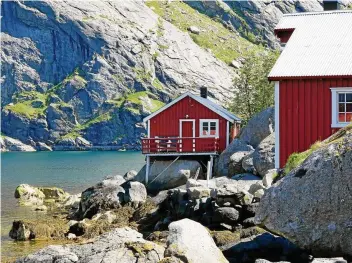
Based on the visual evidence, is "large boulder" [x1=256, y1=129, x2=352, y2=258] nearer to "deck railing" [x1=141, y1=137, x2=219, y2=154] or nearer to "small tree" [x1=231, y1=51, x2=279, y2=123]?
"deck railing" [x1=141, y1=137, x2=219, y2=154]

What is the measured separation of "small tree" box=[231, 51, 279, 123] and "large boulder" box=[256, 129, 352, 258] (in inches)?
1716

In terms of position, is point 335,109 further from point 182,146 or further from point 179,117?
point 179,117

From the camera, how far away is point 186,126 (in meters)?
44.9

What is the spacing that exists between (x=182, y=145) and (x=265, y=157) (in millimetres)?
11021

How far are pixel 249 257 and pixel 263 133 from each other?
20477mm

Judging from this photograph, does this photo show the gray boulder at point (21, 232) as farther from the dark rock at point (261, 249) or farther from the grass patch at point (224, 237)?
the dark rock at point (261, 249)

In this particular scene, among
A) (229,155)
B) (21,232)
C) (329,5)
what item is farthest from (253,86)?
(21,232)

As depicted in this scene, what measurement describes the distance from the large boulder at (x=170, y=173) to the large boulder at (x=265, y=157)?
25.9ft

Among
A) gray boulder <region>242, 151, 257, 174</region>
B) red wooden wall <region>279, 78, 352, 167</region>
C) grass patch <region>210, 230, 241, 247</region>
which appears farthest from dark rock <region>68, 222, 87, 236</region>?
gray boulder <region>242, 151, 257, 174</region>

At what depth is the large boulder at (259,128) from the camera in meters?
37.0

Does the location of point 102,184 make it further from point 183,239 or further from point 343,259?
point 343,259

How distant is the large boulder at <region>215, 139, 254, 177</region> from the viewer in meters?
37.7

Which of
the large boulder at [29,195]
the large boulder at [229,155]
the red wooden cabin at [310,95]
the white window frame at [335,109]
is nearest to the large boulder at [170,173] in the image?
the large boulder at [229,155]

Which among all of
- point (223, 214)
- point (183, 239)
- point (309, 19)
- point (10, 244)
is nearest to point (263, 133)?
point (309, 19)
